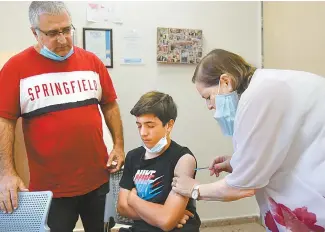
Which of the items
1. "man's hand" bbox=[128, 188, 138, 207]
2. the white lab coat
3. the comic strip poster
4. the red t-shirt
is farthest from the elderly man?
the comic strip poster

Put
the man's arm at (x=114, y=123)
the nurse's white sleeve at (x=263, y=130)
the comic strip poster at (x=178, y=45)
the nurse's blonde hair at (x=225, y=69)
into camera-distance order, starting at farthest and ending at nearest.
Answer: the comic strip poster at (x=178, y=45) → the man's arm at (x=114, y=123) → the nurse's blonde hair at (x=225, y=69) → the nurse's white sleeve at (x=263, y=130)

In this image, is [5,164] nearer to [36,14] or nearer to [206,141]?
[36,14]

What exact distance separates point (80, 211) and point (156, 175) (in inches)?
→ 19.5

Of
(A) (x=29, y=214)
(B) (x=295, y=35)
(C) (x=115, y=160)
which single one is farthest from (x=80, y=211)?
(B) (x=295, y=35)

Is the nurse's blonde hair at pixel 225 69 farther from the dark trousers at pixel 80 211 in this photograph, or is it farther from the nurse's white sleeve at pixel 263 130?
the dark trousers at pixel 80 211

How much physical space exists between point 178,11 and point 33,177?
187cm

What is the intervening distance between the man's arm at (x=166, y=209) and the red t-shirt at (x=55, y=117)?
12.8 inches

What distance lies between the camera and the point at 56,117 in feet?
5.04

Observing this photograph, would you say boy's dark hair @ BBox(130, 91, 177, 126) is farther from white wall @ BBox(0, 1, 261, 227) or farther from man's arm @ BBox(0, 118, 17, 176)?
white wall @ BBox(0, 1, 261, 227)

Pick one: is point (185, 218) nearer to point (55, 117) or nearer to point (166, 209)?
point (166, 209)

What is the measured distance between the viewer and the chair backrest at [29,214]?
1.27 meters

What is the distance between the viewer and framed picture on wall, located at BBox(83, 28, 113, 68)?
265 cm

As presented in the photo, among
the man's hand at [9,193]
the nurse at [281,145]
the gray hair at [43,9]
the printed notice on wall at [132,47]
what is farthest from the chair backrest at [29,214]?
the printed notice on wall at [132,47]

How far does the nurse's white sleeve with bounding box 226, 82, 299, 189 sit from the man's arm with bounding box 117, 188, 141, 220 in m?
0.56
